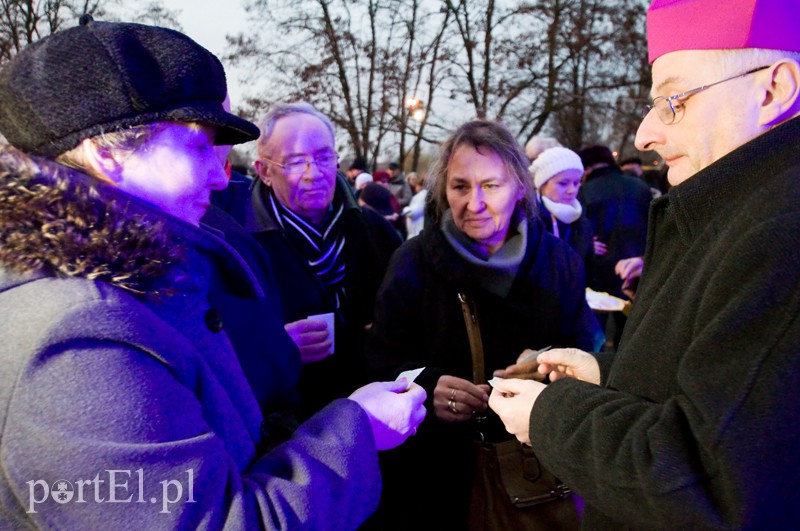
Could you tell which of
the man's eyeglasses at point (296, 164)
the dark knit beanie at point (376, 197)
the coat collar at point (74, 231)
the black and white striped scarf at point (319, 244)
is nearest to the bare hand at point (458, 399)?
Result: the black and white striped scarf at point (319, 244)

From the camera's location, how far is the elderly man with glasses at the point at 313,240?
2832 mm

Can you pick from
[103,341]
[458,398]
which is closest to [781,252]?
[103,341]

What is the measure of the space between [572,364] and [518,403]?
0.34m

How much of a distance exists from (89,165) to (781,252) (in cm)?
134

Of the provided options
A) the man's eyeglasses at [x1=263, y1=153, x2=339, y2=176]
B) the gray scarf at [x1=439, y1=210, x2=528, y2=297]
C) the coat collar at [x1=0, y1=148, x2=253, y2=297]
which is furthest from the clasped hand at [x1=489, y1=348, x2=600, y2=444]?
the man's eyeglasses at [x1=263, y1=153, x2=339, y2=176]

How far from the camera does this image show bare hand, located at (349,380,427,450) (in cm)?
134

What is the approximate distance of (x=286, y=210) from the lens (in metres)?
2.98

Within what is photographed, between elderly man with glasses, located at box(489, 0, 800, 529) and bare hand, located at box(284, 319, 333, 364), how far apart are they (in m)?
1.13

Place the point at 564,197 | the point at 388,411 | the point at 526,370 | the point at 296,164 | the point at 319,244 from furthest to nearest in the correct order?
the point at 564,197 < the point at 319,244 < the point at 296,164 < the point at 526,370 < the point at 388,411

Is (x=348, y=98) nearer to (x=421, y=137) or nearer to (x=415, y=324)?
(x=421, y=137)

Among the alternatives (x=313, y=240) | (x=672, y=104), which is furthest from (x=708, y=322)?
(x=313, y=240)

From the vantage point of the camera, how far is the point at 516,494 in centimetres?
191

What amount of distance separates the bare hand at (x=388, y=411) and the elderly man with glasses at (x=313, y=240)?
132cm

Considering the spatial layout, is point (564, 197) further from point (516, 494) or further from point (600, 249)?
point (516, 494)
